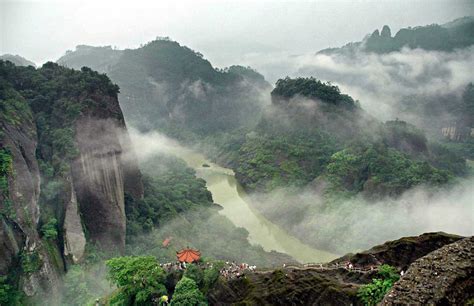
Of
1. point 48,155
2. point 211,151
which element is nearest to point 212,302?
point 48,155

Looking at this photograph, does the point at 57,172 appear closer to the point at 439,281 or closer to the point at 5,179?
the point at 5,179

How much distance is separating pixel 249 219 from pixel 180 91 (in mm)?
60220

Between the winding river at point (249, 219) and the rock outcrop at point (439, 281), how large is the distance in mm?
23963

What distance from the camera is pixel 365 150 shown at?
4638 cm

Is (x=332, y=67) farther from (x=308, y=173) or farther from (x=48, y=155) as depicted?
(x=48, y=155)

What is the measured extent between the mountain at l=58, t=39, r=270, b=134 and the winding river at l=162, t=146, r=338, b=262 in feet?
83.3

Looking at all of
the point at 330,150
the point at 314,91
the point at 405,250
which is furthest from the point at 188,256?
the point at 314,91

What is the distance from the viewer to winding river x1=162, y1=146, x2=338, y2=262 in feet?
114

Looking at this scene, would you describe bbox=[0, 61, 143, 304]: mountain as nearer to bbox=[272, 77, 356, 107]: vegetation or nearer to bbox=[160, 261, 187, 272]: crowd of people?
bbox=[160, 261, 187, 272]: crowd of people

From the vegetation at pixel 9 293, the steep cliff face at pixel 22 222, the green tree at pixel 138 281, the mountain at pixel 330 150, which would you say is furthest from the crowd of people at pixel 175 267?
the mountain at pixel 330 150

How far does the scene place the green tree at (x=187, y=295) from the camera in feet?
55.0

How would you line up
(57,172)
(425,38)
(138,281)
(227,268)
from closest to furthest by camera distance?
(138,281), (227,268), (57,172), (425,38)

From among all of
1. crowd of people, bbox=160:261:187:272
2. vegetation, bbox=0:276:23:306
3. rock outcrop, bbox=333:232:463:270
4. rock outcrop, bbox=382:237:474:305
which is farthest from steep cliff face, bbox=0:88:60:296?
rock outcrop, bbox=382:237:474:305

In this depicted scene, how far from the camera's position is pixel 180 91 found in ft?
316
